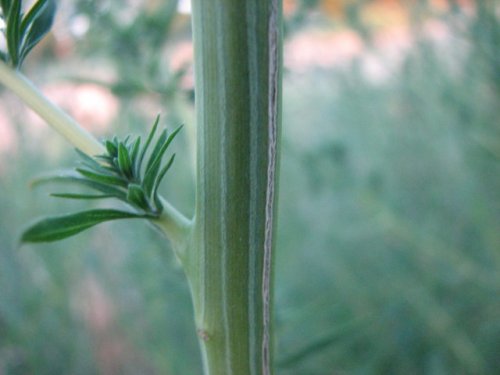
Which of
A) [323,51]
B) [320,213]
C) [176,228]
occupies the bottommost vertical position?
[320,213]

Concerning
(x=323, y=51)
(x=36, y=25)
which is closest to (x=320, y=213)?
(x=323, y=51)

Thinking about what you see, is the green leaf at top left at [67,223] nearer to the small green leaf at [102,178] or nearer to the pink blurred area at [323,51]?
the small green leaf at [102,178]

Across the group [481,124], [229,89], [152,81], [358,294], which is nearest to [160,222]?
[229,89]

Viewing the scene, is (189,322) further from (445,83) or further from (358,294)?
(445,83)

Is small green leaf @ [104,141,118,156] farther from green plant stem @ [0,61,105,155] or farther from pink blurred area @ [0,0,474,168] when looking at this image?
pink blurred area @ [0,0,474,168]

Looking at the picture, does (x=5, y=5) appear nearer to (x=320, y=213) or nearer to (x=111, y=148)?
(x=111, y=148)

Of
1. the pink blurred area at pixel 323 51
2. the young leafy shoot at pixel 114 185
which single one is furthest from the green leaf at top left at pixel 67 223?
the pink blurred area at pixel 323 51
